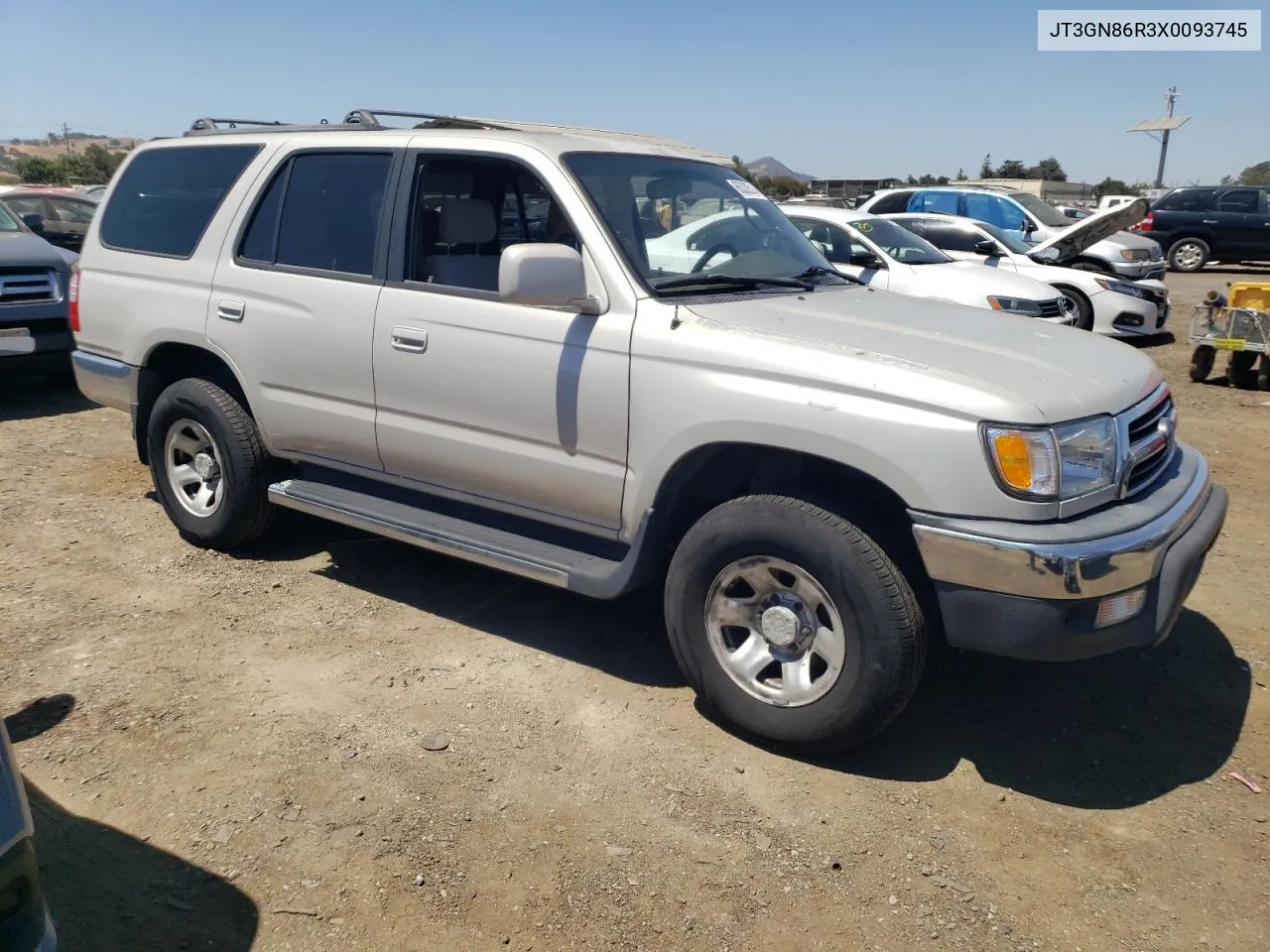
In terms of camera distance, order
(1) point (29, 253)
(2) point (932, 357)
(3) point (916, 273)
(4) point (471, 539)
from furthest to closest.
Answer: (3) point (916, 273) < (1) point (29, 253) < (4) point (471, 539) < (2) point (932, 357)

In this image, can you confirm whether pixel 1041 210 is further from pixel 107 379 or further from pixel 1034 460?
pixel 1034 460

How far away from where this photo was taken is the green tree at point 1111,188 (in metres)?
48.3

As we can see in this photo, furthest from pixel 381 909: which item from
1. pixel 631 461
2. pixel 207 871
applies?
pixel 631 461

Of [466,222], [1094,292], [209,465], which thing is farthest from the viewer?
[1094,292]

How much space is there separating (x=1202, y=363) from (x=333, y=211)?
27.8 feet

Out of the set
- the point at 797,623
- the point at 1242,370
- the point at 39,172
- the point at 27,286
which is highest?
the point at 39,172

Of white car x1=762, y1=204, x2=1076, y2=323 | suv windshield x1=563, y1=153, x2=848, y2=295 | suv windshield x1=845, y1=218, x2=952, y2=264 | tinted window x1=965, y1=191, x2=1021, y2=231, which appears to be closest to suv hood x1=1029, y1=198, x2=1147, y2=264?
white car x1=762, y1=204, x2=1076, y2=323

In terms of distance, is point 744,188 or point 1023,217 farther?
point 1023,217

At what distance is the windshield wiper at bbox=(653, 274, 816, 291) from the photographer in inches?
147

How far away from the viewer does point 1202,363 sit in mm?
9680

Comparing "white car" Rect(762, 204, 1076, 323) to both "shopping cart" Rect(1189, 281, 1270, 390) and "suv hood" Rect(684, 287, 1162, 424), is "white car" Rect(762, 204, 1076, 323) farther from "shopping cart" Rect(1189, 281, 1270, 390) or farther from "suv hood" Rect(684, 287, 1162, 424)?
"suv hood" Rect(684, 287, 1162, 424)

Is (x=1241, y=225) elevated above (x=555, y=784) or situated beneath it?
elevated above

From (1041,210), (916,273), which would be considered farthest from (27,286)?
(1041,210)

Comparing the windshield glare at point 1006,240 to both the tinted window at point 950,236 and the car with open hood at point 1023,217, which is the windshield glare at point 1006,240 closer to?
the tinted window at point 950,236
